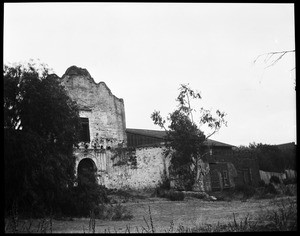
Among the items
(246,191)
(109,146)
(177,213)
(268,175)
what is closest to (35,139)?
(177,213)

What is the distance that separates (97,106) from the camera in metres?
24.1

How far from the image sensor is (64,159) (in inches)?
459

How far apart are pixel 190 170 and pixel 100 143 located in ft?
21.0

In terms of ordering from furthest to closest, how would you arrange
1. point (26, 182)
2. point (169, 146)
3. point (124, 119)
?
point (124, 119) < point (169, 146) < point (26, 182)

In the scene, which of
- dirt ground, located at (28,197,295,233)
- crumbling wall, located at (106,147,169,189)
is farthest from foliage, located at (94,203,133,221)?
crumbling wall, located at (106,147,169,189)

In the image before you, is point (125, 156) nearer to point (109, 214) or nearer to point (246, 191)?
point (246, 191)

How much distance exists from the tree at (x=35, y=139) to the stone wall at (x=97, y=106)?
36.7ft

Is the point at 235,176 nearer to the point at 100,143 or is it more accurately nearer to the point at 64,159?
the point at 100,143

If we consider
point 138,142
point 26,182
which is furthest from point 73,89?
point 26,182

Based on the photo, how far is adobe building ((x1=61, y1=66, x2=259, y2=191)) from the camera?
2278cm

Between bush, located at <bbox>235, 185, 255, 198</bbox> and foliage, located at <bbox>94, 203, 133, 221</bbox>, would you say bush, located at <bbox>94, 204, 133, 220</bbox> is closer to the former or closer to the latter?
foliage, located at <bbox>94, 203, 133, 221</bbox>

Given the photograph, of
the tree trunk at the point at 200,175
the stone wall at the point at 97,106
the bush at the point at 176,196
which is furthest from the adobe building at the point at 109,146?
the bush at the point at 176,196

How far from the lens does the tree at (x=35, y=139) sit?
10039 mm

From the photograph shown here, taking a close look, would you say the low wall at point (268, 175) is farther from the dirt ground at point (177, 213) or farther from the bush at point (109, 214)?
the bush at point (109, 214)
